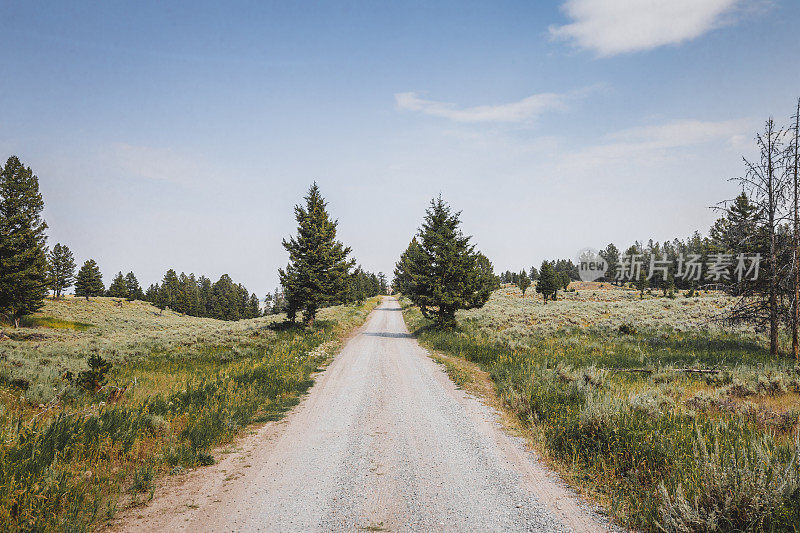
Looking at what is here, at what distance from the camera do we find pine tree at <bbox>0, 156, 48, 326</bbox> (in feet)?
112

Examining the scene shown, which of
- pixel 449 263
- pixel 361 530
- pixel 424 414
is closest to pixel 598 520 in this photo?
pixel 361 530

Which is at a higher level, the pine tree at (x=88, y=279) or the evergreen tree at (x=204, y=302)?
the pine tree at (x=88, y=279)

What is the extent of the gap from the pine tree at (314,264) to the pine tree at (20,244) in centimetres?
2875

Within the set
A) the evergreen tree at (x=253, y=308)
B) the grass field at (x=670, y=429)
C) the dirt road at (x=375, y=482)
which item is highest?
the grass field at (x=670, y=429)

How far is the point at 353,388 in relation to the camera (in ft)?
38.7

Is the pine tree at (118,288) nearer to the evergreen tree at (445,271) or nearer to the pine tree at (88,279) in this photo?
the pine tree at (88,279)

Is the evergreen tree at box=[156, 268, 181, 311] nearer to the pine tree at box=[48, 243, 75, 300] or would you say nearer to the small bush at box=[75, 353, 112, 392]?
the pine tree at box=[48, 243, 75, 300]

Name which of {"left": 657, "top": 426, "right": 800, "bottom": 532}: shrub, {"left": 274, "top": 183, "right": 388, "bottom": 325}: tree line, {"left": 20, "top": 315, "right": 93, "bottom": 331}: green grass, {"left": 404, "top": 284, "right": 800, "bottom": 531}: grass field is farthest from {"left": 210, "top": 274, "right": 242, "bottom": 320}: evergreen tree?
{"left": 657, "top": 426, "right": 800, "bottom": 532}: shrub

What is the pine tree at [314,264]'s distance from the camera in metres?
27.5

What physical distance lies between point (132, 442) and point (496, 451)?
6.76 m

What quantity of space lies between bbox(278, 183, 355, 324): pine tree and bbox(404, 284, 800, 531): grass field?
1336 centimetres

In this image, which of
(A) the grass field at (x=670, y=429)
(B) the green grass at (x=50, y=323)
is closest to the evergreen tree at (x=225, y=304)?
(B) the green grass at (x=50, y=323)

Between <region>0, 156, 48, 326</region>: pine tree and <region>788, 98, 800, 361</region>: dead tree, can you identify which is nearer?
<region>788, 98, 800, 361</region>: dead tree

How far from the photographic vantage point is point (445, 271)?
2548 centimetres
